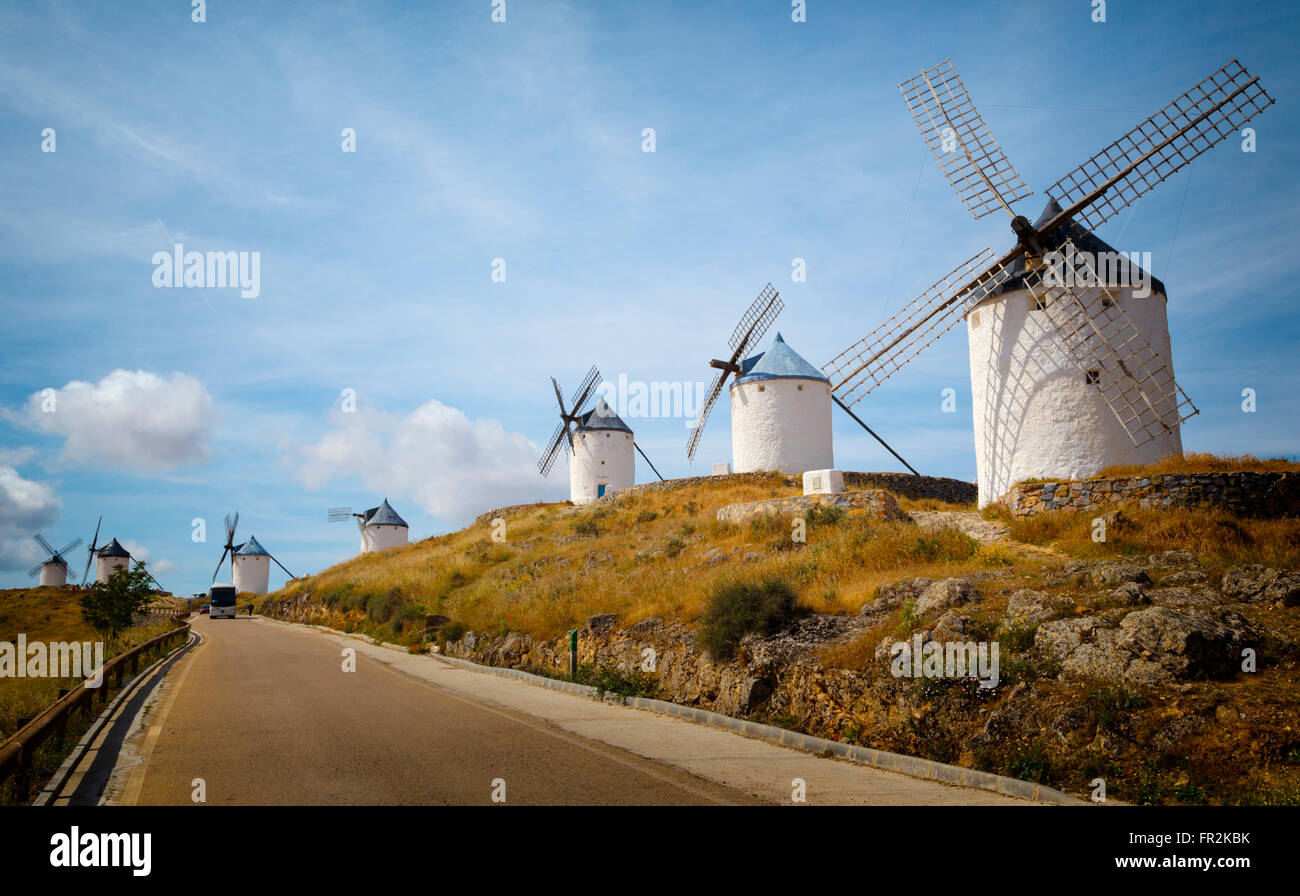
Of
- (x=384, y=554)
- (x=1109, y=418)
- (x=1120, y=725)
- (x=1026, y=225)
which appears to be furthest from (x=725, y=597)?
(x=384, y=554)

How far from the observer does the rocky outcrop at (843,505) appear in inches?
851

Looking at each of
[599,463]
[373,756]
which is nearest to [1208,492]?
[373,756]

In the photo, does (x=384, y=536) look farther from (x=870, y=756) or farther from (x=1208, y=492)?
(x=870, y=756)

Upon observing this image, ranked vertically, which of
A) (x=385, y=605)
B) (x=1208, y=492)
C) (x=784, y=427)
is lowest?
(x=385, y=605)

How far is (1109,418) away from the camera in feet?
65.6

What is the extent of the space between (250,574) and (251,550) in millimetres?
2398

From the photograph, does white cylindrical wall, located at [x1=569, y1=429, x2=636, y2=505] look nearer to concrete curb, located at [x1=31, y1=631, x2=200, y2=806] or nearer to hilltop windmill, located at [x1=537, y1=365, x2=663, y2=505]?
hilltop windmill, located at [x1=537, y1=365, x2=663, y2=505]

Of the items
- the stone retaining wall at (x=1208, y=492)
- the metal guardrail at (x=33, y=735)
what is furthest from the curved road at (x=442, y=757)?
the stone retaining wall at (x=1208, y=492)

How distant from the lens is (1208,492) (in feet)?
53.9

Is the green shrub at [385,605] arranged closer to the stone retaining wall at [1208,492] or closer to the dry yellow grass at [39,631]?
the dry yellow grass at [39,631]

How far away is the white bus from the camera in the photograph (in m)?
52.0

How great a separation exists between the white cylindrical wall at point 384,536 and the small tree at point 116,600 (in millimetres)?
40309
